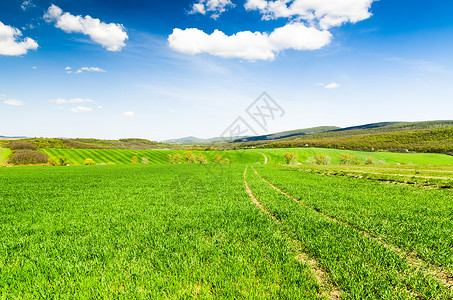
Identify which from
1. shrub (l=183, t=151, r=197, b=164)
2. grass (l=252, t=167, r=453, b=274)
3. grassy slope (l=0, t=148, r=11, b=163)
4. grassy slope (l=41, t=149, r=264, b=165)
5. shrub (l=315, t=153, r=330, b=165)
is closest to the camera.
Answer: grass (l=252, t=167, r=453, b=274)

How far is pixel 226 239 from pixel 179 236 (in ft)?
6.01

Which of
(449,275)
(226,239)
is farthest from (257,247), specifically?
(449,275)

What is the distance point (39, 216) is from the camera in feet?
34.2

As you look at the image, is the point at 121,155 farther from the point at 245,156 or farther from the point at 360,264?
the point at 360,264

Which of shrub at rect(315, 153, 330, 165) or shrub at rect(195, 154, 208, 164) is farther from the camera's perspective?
shrub at rect(195, 154, 208, 164)

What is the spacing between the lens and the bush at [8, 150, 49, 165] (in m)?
71.0

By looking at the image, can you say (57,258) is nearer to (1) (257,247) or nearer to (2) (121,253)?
(2) (121,253)

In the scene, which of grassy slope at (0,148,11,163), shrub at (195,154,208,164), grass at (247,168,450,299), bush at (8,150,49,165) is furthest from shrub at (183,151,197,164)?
grass at (247,168,450,299)

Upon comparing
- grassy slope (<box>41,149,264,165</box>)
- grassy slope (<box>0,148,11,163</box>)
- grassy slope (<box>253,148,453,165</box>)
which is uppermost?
grassy slope (<box>0,148,11,163</box>)

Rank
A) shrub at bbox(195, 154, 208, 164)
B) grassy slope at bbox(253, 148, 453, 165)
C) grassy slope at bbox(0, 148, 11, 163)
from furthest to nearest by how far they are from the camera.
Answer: shrub at bbox(195, 154, 208, 164) → grassy slope at bbox(253, 148, 453, 165) → grassy slope at bbox(0, 148, 11, 163)

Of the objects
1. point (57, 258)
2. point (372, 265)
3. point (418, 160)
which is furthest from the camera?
point (418, 160)

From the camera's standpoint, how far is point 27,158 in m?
72.6

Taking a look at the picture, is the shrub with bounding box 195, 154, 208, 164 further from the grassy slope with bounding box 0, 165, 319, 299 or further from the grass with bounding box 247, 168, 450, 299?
the grass with bounding box 247, 168, 450, 299

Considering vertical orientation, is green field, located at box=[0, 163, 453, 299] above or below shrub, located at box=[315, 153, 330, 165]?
above
